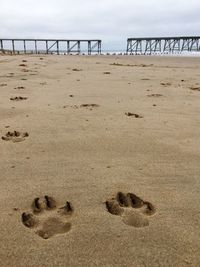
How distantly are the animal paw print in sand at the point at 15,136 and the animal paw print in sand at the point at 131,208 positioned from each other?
1.49m

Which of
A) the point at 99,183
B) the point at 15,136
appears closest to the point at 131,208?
the point at 99,183

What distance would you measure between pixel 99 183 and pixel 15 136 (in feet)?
4.63

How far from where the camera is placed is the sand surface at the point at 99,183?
6.54ft

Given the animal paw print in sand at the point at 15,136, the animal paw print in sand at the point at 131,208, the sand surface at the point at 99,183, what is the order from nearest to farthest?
the sand surface at the point at 99,183 < the animal paw print in sand at the point at 131,208 < the animal paw print in sand at the point at 15,136

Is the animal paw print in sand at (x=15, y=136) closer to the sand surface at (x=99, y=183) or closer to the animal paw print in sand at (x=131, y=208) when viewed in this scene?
the sand surface at (x=99, y=183)

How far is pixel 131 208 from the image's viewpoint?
2.43 metres

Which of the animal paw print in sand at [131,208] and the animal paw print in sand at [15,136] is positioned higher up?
the animal paw print in sand at [15,136]

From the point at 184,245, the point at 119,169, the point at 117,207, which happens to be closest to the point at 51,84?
the point at 119,169

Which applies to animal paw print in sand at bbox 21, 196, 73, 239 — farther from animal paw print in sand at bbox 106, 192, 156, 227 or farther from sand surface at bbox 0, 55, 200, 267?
animal paw print in sand at bbox 106, 192, 156, 227

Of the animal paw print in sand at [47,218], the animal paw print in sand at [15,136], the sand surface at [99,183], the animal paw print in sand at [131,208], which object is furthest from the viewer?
the animal paw print in sand at [15,136]

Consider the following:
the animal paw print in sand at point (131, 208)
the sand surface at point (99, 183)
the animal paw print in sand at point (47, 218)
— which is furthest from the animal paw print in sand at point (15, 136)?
the animal paw print in sand at point (131, 208)

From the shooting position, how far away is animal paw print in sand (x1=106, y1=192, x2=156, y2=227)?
2.28 metres

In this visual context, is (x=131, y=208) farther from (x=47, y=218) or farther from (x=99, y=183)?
(x=47, y=218)

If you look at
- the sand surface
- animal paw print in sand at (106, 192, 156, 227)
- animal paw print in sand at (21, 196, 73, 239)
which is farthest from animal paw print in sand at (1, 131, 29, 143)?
animal paw print in sand at (106, 192, 156, 227)
